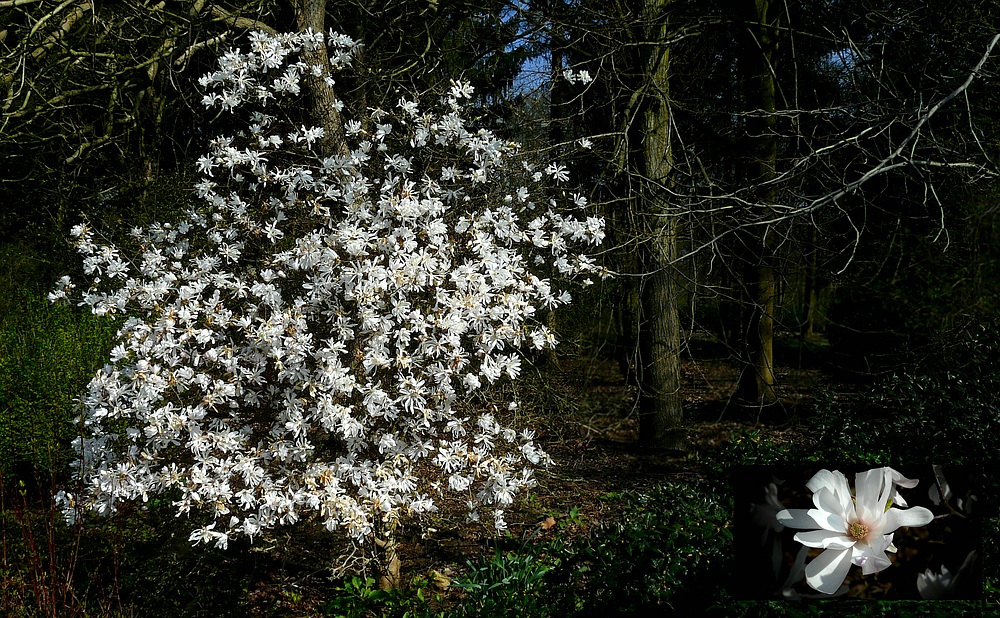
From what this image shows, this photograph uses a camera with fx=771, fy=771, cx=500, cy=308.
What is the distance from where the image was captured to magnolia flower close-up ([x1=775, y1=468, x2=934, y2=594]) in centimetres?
169

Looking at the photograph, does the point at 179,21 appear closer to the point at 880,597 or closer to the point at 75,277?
the point at 75,277

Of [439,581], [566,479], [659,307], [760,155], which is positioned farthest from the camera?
[760,155]

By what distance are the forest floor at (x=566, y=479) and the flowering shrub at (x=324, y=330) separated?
72 centimetres

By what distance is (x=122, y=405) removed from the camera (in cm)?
376

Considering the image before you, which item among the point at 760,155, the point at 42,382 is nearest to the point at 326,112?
the point at 42,382

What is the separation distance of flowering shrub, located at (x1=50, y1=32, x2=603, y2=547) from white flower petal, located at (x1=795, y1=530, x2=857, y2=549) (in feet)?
7.01

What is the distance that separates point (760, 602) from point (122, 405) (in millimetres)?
3127

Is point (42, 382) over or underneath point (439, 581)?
over

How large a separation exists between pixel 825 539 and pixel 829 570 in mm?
85

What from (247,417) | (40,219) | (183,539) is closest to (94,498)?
Answer: (247,417)

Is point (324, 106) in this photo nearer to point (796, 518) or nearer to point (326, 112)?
point (326, 112)

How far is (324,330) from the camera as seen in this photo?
3930mm

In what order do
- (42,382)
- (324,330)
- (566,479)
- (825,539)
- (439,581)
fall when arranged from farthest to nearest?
(42,382) → (566,479) → (439,581) → (324,330) → (825,539)

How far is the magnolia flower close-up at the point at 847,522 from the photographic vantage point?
169cm
